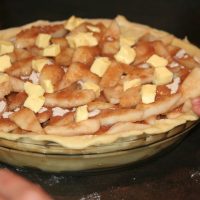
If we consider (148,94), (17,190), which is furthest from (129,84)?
(17,190)

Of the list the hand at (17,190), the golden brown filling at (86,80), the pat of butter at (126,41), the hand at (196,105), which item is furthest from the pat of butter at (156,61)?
the hand at (17,190)

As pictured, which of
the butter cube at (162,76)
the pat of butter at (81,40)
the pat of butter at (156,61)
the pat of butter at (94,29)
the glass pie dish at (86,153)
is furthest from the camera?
the pat of butter at (94,29)

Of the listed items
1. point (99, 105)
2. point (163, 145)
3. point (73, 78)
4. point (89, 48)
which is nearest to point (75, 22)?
point (89, 48)

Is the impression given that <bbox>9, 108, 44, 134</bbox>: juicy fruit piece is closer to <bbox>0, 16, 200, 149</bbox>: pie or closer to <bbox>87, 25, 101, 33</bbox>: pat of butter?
<bbox>0, 16, 200, 149</bbox>: pie

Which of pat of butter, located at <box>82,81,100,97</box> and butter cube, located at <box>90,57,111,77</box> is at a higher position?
butter cube, located at <box>90,57,111,77</box>

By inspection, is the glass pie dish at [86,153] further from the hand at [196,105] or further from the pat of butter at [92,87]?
the pat of butter at [92,87]

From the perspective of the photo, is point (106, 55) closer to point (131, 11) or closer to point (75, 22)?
point (75, 22)

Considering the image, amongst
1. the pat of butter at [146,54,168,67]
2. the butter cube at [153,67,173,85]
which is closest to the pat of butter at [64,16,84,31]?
the pat of butter at [146,54,168,67]
